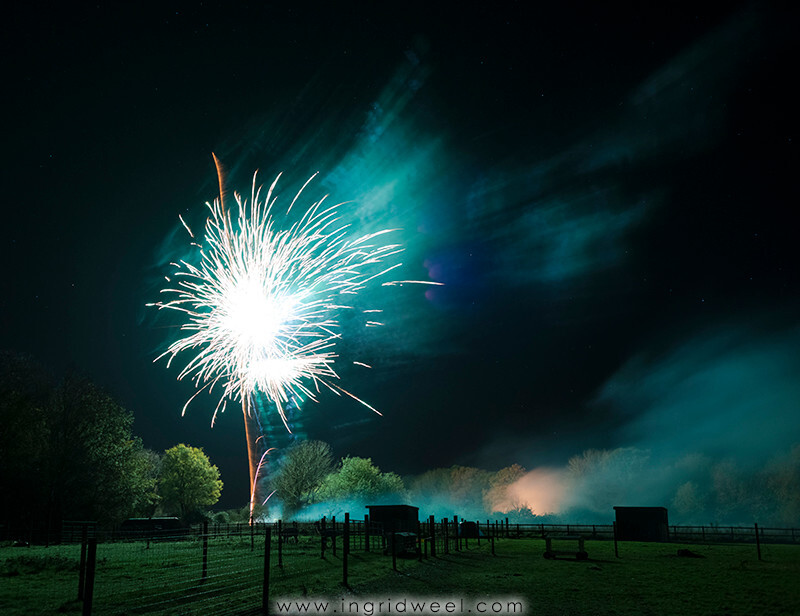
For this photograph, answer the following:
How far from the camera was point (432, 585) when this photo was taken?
14945 millimetres

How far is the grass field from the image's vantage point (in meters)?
11.9

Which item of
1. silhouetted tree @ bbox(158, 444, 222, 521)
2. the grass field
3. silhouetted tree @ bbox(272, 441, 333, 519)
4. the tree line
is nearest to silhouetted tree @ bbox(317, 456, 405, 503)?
silhouetted tree @ bbox(272, 441, 333, 519)

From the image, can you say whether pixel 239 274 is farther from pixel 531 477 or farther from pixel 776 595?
pixel 531 477

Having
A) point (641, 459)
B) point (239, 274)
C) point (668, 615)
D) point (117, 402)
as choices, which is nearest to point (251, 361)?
point (239, 274)

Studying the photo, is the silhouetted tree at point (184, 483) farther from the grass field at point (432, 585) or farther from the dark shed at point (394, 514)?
the grass field at point (432, 585)

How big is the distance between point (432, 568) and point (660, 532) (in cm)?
3625

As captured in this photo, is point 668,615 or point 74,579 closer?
point 668,615

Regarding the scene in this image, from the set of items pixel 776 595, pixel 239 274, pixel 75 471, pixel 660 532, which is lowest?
pixel 660 532

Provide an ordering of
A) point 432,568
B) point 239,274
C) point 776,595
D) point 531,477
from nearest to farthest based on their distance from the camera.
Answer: point 776,595 → point 432,568 → point 239,274 → point 531,477

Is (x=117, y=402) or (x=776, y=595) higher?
(x=117, y=402)

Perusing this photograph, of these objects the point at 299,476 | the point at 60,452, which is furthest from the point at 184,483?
the point at 60,452

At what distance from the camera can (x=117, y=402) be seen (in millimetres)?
47312

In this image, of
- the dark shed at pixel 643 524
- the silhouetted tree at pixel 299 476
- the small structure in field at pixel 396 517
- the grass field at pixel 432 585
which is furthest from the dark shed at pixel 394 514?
the silhouetted tree at pixel 299 476

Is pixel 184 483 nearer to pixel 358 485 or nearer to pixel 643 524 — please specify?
pixel 358 485
